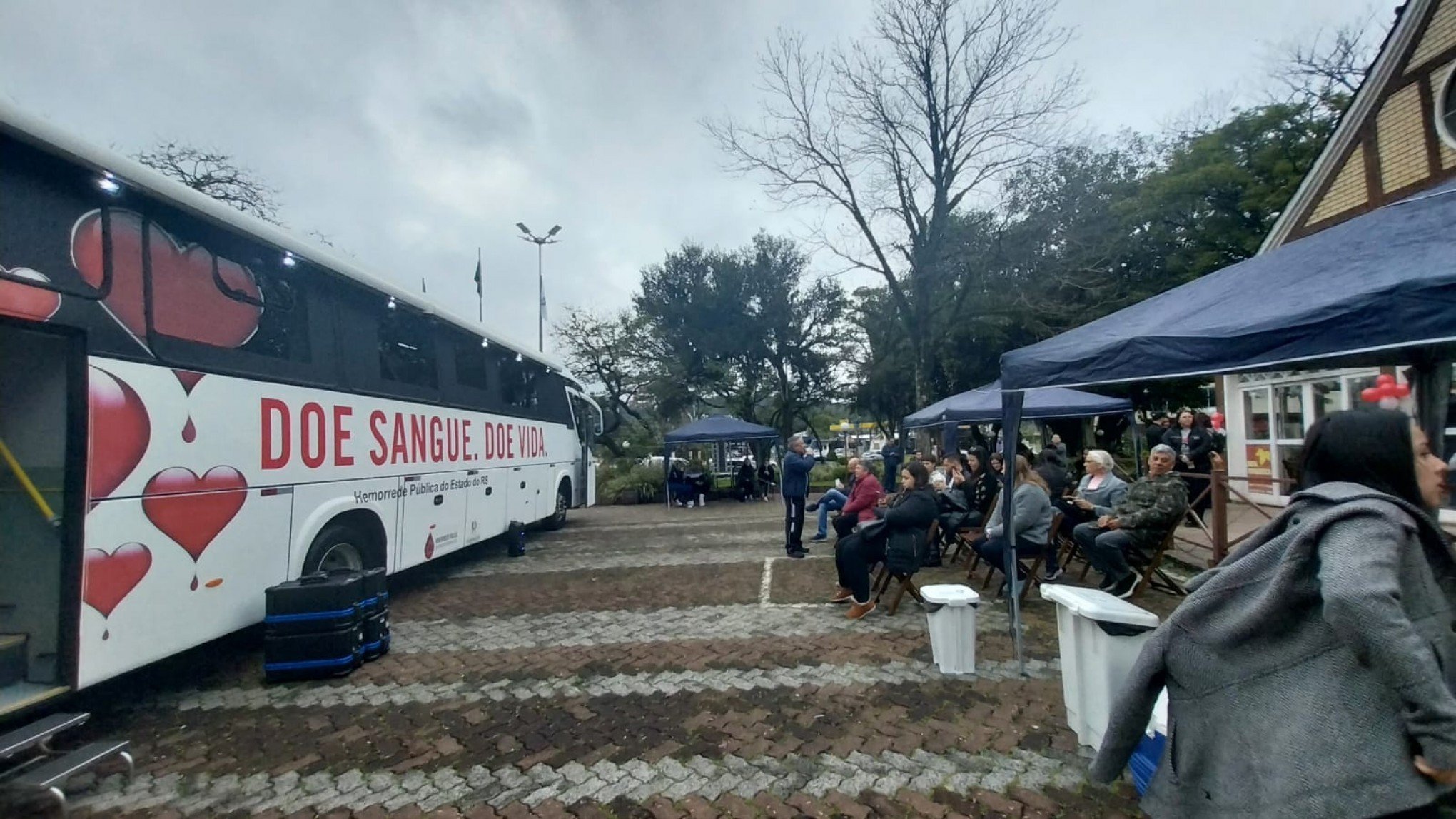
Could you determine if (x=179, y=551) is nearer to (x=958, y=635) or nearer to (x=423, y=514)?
(x=423, y=514)

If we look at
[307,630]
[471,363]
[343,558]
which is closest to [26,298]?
[307,630]

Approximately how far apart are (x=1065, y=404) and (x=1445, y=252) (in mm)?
8432

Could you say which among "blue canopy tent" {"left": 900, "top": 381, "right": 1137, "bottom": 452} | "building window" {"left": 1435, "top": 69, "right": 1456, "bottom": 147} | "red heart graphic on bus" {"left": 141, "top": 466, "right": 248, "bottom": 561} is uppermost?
"building window" {"left": 1435, "top": 69, "right": 1456, "bottom": 147}

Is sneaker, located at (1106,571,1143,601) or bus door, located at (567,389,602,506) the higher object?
bus door, located at (567,389,602,506)

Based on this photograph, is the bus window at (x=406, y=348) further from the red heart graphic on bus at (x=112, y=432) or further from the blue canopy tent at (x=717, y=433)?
the blue canopy tent at (x=717, y=433)

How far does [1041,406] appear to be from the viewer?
34.9 feet

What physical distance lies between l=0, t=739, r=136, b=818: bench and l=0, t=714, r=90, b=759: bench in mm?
116

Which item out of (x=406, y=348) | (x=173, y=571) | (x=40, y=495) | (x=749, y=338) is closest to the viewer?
(x=40, y=495)

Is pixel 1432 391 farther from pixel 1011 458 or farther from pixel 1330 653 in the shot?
pixel 1330 653

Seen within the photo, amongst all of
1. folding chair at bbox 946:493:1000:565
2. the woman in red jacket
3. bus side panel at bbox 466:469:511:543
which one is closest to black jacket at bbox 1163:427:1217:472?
folding chair at bbox 946:493:1000:565

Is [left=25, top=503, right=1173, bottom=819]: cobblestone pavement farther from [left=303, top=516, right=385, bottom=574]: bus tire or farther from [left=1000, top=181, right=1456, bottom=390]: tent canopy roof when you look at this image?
[left=1000, top=181, right=1456, bottom=390]: tent canopy roof

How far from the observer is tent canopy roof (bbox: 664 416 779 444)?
647 inches

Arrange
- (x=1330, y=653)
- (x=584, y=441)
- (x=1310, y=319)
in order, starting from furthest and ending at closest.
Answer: (x=584, y=441) < (x=1310, y=319) < (x=1330, y=653)

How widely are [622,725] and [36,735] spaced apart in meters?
2.73
